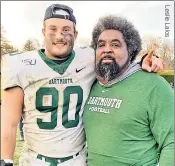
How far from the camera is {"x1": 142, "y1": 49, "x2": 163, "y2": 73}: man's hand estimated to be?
184 cm

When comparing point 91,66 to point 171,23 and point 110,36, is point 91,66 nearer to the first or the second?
point 110,36

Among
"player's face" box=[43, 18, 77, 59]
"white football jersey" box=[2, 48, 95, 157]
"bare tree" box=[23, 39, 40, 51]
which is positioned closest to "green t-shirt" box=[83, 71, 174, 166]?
"white football jersey" box=[2, 48, 95, 157]

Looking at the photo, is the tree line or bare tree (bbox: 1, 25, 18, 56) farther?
bare tree (bbox: 1, 25, 18, 56)

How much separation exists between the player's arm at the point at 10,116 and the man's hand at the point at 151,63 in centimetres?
59

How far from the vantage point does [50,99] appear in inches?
70.6

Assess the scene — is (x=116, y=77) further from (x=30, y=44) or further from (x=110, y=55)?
(x=30, y=44)

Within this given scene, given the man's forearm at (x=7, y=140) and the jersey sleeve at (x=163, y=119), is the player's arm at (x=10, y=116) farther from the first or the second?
the jersey sleeve at (x=163, y=119)

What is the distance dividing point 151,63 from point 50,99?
1.68 ft

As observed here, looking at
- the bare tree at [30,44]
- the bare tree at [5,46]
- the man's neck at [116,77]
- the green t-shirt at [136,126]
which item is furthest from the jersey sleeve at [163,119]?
the bare tree at [5,46]

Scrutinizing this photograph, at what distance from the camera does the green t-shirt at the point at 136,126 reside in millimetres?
1747

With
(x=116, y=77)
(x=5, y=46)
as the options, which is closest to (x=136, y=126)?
(x=116, y=77)

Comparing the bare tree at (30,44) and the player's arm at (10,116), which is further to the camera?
the bare tree at (30,44)

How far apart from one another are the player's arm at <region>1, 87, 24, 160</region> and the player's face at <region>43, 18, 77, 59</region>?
235mm

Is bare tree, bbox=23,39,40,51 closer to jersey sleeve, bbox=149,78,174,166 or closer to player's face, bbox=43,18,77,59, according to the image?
player's face, bbox=43,18,77,59
